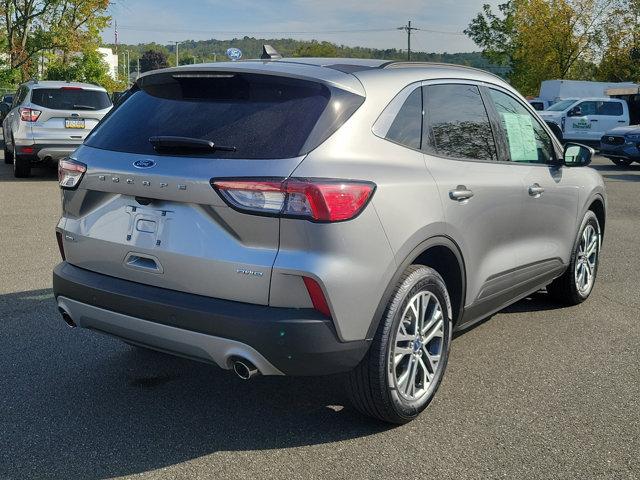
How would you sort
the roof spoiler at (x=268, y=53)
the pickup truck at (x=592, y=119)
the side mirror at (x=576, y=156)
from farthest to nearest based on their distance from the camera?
the pickup truck at (x=592, y=119)
the side mirror at (x=576, y=156)
the roof spoiler at (x=268, y=53)

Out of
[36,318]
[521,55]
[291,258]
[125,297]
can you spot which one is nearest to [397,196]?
[291,258]

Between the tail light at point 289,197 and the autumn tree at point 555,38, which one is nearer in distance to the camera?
the tail light at point 289,197

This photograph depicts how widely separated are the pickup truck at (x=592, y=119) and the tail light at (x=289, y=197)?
24176 millimetres

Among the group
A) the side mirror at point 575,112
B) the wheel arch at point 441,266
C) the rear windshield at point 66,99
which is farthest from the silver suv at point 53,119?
the side mirror at point 575,112

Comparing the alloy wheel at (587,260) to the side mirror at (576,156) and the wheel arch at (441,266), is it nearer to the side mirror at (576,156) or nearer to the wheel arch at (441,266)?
the side mirror at (576,156)

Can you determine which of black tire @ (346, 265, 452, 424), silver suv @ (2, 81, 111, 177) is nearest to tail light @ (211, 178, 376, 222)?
black tire @ (346, 265, 452, 424)

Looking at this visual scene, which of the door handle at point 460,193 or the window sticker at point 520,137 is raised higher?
the window sticker at point 520,137

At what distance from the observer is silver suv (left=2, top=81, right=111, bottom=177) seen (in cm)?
1350

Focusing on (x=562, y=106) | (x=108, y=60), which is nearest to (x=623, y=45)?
(x=562, y=106)

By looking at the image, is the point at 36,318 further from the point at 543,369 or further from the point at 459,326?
the point at 543,369

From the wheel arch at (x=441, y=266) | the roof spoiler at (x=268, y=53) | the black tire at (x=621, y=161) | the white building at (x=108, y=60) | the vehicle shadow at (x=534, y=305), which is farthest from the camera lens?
the white building at (x=108, y=60)

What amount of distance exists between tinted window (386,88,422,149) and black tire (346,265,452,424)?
24.3 inches

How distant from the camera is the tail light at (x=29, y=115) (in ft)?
44.4

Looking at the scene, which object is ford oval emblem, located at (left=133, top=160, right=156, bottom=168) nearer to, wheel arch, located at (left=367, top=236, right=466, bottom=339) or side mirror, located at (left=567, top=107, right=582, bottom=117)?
wheel arch, located at (left=367, top=236, right=466, bottom=339)
